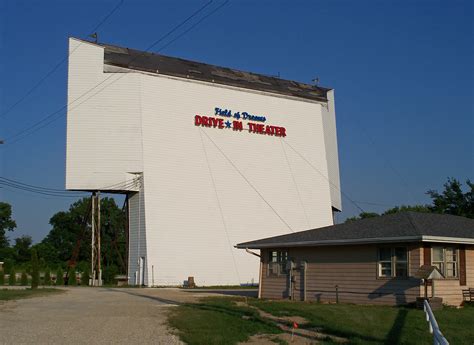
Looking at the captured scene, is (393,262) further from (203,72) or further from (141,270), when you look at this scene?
(203,72)

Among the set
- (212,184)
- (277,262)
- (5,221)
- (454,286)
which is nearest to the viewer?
(454,286)

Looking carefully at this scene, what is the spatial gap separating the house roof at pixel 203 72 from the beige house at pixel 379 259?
82.3 feet

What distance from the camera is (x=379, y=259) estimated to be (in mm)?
24828

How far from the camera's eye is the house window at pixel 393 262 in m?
24.0

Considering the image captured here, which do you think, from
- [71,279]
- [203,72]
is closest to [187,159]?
[203,72]

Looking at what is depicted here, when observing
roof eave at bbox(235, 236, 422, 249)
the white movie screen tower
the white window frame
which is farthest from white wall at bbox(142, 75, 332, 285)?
the white window frame

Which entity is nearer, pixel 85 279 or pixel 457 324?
pixel 457 324

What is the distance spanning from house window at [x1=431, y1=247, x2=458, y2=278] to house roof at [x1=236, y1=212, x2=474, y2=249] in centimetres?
71

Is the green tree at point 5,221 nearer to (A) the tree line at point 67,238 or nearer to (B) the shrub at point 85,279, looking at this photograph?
(A) the tree line at point 67,238

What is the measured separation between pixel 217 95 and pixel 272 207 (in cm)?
1053

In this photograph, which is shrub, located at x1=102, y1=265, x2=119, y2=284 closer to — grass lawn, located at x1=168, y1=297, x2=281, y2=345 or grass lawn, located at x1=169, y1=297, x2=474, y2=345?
grass lawn, located at x1=169, y1=297, x2=474, y2=345

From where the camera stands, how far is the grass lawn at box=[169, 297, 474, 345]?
51.4 feet

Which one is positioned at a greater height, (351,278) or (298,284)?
(351,278)

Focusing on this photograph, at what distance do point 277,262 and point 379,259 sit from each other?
6546mm
